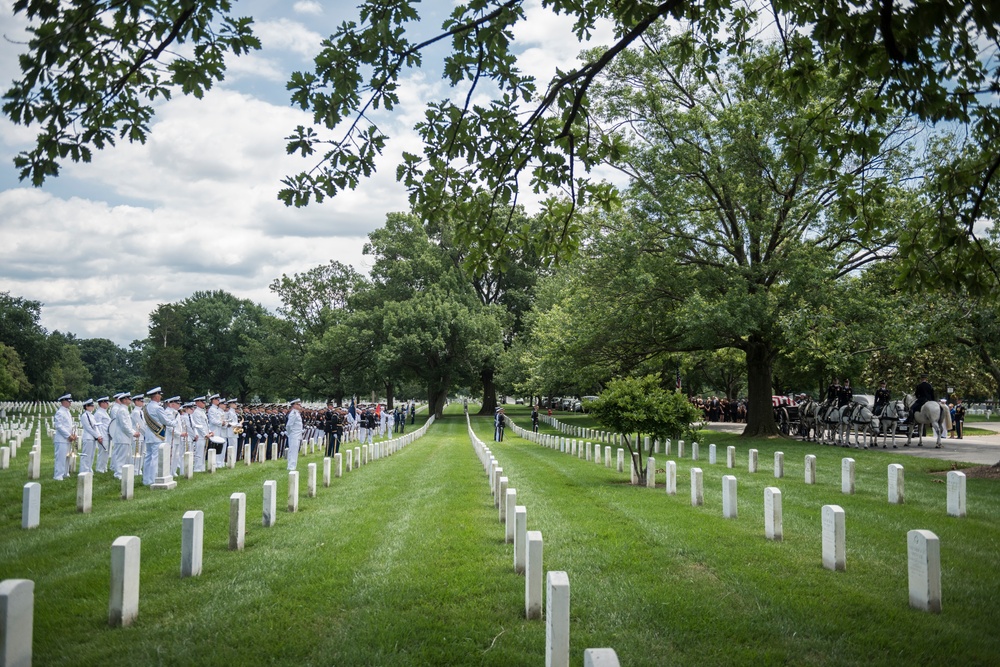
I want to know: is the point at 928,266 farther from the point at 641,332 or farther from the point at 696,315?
the point at 641,332

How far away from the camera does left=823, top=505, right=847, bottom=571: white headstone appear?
8.43m

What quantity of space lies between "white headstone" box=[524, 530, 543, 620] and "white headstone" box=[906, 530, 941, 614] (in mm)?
3746

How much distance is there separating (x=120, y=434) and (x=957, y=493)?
738 inches

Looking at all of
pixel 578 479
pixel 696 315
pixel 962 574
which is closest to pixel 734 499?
pixel 962 574

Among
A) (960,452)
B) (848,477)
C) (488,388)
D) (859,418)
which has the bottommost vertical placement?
(960,452)

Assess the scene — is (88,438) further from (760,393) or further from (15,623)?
(760,393)

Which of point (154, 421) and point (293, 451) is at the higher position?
point (154, 421)

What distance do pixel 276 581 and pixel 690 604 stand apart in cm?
453

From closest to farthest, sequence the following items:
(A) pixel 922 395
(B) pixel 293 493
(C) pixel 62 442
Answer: (B) pixel 293 493 < (C) pixel 62 442 < (A) pixel 922 395

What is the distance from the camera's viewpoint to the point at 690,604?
729cm

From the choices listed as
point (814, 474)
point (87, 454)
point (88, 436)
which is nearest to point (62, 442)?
point (88, 436)

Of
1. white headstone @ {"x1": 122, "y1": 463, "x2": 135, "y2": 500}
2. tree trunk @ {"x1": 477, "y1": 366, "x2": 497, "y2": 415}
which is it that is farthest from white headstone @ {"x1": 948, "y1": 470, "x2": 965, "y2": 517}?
tree trunk @ {"x1": 477, "y1": 366, "x2": 497, "y2": 415}

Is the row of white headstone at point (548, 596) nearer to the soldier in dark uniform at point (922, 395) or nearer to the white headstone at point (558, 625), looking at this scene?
the white headstone at point (558, 625)

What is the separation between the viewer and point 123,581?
21.6 feet
